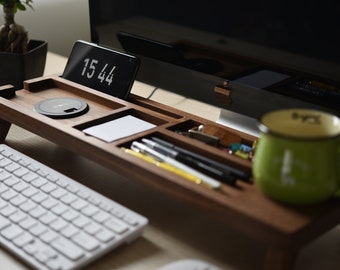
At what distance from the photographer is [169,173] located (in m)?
0.63

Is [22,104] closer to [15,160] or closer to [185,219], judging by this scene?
[15,160]

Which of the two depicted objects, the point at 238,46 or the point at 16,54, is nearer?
the point at 238,46

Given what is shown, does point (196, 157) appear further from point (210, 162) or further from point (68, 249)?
point (68, 249)

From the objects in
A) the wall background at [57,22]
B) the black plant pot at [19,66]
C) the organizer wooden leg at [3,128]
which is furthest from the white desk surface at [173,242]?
the wall background at [57,22]

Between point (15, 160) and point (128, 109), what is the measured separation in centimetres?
19

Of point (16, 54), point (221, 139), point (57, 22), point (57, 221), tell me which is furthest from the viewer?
point (57, 22)

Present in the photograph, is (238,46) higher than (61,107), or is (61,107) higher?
(238,46)

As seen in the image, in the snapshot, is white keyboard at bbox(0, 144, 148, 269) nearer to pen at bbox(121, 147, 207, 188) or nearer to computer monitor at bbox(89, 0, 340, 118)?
pen at bbox(121, 147, 207, 188)

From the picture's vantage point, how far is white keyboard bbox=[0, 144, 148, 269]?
0.59 metres

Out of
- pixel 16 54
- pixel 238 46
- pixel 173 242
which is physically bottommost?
pixel 173 242

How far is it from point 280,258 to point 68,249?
0.78 feet

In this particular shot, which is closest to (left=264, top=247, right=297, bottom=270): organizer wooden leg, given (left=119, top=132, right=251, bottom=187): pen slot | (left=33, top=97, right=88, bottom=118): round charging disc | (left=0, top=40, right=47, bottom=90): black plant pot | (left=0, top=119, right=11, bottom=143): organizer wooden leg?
(left=119, top=132, right=251, bottom=187): pen slot

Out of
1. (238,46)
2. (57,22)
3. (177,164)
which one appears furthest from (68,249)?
(57,22)

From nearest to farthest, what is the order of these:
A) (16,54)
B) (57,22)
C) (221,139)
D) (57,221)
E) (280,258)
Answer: (280,258) → (57,221) → (221,139) → (16,54) → (57,22)
